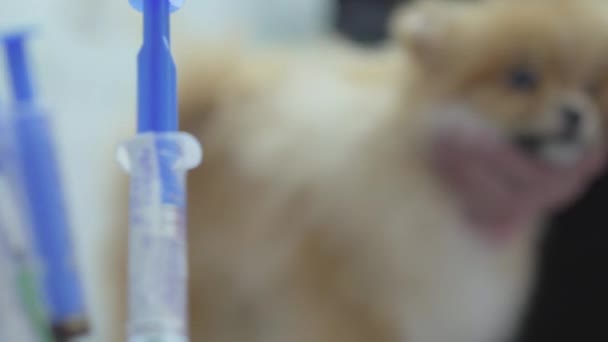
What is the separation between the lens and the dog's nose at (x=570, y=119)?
784 millimetres

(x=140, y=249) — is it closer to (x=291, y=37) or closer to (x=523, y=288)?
(x=523, y=288)

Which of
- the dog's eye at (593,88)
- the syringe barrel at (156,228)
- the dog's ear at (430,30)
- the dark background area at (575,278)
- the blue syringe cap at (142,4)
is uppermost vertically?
the blue syringe cap at (142,4)

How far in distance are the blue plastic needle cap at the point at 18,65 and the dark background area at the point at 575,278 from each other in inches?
30.9

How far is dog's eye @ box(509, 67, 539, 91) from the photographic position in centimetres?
82

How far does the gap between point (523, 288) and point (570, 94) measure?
1.08 feet

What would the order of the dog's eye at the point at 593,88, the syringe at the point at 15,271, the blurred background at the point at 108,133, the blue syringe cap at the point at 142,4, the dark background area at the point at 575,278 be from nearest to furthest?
the blue syringe cap at the point at 142,4 → the syringe at the point at 15,271 → the blurred background at the point at 108,133 → the dog's eye at the point at 593,88 → the dark background area at the point at 575,278

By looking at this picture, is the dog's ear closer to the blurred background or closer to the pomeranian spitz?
the pomeranian spitz

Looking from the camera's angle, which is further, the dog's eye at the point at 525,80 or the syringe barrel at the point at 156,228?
the dog's eye at the point at 525,80

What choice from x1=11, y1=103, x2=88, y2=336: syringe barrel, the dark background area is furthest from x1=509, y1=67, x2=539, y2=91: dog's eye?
x1=11, y1=103, x2=88, y2=336: syringe barrel

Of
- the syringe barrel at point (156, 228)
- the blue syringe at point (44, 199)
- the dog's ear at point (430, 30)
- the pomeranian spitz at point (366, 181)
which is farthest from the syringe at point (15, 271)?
the dog's ear at point (430, 30)

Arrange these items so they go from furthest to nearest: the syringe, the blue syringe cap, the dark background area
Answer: the dark background area < the syringe < the blue syringe cap

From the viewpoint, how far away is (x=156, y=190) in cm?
24

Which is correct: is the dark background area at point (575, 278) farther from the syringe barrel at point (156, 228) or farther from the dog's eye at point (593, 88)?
the syringe barrel at point (156, 228)

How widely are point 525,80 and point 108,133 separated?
1.51 feet
